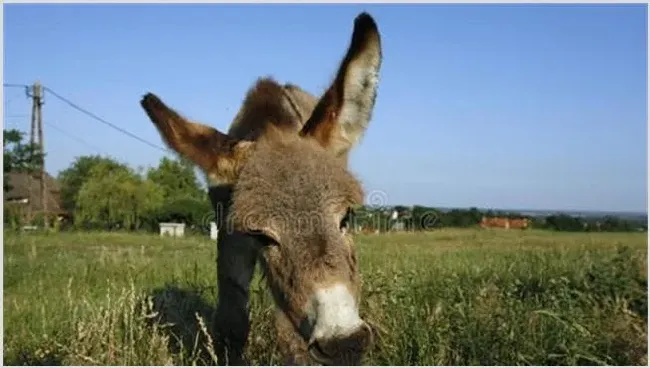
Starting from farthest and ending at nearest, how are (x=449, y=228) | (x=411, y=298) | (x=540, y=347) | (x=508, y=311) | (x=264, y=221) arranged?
1. (x=449, y=228)
2. (x=411, y=298)
3. (x=508, y=311)
4. (x=540, y=347)
5. (x=264, y=221)

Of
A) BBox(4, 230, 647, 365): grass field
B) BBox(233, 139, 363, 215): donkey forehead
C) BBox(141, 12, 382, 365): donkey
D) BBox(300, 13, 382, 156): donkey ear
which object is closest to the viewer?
BBox(141, 12, 382, 365): donkey

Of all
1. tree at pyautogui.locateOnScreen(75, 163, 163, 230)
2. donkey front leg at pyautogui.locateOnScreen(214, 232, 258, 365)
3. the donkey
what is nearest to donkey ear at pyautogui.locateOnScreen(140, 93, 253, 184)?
the donkey

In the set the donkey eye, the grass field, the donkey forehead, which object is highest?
the donkey forehead

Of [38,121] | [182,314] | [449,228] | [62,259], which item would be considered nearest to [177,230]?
[38,121]

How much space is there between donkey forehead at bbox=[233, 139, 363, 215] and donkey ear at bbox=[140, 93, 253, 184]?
6.3 inches

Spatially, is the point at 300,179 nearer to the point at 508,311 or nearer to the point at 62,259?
the point at 508,311

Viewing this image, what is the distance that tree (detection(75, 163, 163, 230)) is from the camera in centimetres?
4312

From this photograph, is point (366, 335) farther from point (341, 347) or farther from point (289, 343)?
point (289, 343)

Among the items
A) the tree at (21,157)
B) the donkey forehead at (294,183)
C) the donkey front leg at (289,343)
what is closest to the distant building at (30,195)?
the tree at (21,157)

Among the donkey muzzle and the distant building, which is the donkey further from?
the distant building

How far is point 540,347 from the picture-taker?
531 centimetres

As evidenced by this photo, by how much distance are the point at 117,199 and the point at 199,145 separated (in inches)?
1674

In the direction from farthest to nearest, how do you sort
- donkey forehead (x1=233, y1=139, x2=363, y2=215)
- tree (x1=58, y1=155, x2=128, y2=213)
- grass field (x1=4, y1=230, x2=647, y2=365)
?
tree (x1=58, y1=155, x2=128, y2=213) → grass field (x1=4, y1=230, x2=647, y2=365) → donkey forehead (x1=233, y1=139, x2=363, y2=215)

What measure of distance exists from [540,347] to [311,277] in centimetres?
251
